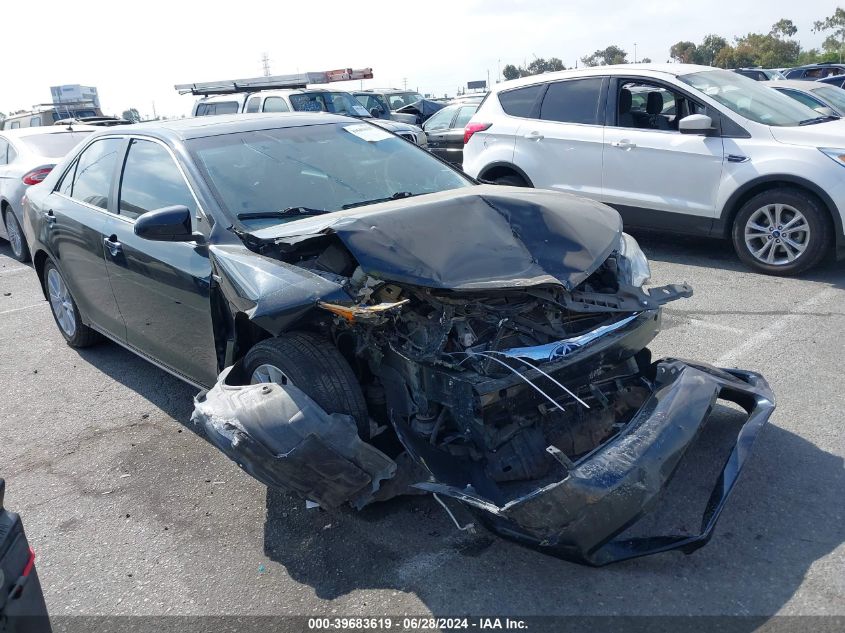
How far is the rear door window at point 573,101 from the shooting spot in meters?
7.55

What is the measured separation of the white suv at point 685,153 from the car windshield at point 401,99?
14265 mm

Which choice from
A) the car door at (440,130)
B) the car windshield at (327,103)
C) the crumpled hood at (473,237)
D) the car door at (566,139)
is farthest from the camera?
the car windshield at (327,103)

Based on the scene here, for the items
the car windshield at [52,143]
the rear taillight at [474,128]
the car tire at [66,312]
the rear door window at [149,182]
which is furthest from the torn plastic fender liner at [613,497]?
the car windshield at [52,143]

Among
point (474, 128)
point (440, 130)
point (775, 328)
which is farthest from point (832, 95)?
point (775, 328)

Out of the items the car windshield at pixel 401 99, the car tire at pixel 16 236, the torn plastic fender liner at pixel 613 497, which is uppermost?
the torn plastic fender liner at pixel 613 497

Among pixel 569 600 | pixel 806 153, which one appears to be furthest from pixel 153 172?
pixel 806 153

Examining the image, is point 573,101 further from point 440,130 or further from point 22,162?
point 22,162

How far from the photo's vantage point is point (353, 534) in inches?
127

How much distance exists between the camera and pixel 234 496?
3.58m

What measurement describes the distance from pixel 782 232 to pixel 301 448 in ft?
17.2

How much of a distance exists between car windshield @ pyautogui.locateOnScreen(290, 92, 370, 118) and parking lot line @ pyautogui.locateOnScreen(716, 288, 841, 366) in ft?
32.6

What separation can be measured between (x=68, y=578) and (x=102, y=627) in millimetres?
427

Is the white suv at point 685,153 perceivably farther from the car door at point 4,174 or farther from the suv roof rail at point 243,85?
the suv roof rail at point 243,85

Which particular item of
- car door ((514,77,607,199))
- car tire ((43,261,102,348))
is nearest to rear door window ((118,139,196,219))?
car tire ((43,261,102,348))
